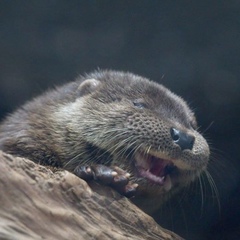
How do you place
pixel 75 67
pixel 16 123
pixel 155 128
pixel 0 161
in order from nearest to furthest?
pixel 0 161 → pixel 155 128 → pixel 16 123 → pixel 75 67

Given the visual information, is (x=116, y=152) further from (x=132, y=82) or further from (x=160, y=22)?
(x=160, y=22)

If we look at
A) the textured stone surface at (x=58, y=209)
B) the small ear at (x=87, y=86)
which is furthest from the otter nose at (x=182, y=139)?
the small ear at (x=87, y=86)

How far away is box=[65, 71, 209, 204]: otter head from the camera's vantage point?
312 centimetres

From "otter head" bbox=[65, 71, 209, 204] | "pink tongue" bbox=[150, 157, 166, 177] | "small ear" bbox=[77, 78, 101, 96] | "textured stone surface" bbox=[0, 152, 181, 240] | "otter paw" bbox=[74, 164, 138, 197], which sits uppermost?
"small ear" bbox=[77, 78, 101, 96]

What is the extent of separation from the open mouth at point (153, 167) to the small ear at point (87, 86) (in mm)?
616

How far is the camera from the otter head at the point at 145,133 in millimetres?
3117

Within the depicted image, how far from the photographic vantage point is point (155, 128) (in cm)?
Result: 314

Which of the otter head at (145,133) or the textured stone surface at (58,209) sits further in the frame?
the otter head at (145,133)

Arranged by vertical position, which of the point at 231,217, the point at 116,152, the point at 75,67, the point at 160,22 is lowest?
the point at 116,152

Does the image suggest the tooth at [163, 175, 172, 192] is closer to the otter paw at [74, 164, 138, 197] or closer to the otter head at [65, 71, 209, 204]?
the otter head at [65, 71, 209, 204]

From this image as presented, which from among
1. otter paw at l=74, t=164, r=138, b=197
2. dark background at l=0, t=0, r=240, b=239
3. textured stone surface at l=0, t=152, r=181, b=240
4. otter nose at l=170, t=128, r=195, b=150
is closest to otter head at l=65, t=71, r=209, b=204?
otter nose at l=170, t=128, r=195, b=150

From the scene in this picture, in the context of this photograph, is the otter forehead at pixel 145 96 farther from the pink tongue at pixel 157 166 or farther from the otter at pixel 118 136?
the pink tongue at pixel 157 166

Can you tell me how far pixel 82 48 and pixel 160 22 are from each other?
514 mm

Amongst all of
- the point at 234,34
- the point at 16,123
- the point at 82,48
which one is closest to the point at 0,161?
the point at 16,123
